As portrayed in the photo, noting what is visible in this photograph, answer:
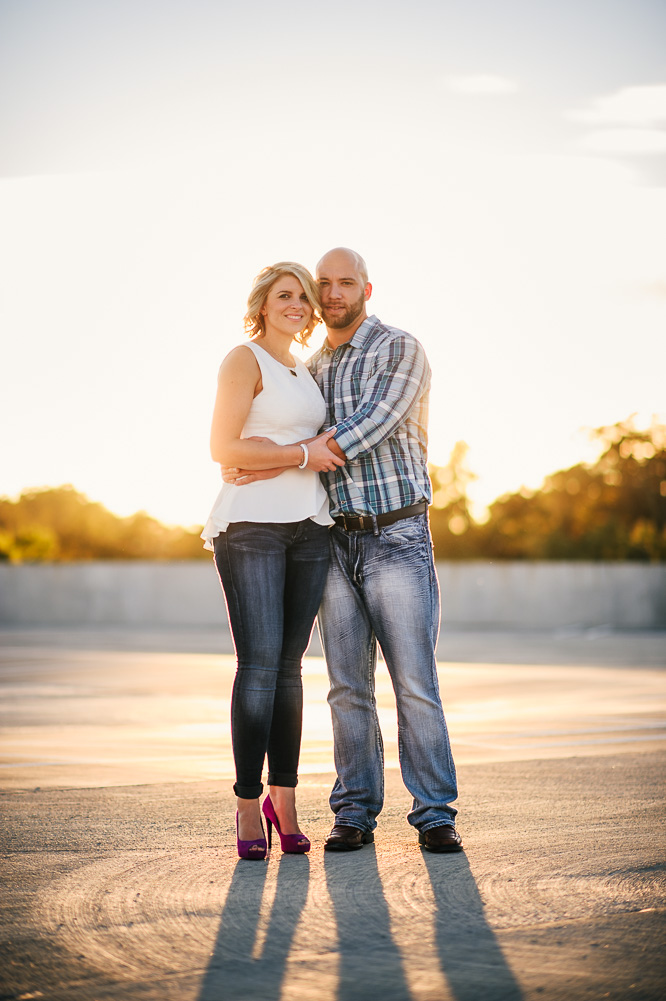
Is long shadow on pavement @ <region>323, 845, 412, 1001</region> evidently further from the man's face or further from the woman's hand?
the man's face

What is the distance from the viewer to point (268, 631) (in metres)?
3.90

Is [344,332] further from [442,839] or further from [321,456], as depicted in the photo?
[442,839]

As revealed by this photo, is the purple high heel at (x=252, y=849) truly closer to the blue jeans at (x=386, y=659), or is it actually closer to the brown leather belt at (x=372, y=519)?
the blue jeans at (x=386, y=659)

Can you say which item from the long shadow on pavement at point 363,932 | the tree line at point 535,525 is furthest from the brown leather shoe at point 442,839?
the tree line at point 535,525

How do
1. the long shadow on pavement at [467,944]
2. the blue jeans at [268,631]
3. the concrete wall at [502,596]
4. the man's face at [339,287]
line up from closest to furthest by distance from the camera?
the long shadow on pavement at [467,944]
the blue jeans at [268,631]
the man's face at [339,287]
the concrete wall at [502,596]

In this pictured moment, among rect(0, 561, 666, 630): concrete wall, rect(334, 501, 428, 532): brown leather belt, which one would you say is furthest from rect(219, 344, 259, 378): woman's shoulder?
rect(0, 561, 666, 630): concrete wall

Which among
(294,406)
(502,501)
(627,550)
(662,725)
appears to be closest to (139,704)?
(662,725)

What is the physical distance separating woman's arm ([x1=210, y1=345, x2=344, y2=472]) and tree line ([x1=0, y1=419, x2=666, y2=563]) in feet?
152

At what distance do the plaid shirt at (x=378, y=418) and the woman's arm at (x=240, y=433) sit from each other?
13 cm

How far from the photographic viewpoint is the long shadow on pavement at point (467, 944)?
244 cm

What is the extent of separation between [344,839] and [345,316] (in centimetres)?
188

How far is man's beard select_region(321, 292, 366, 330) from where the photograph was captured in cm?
438

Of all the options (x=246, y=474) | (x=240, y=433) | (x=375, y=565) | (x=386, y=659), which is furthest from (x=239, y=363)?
(x=386, y=659)

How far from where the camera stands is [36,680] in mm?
12500
